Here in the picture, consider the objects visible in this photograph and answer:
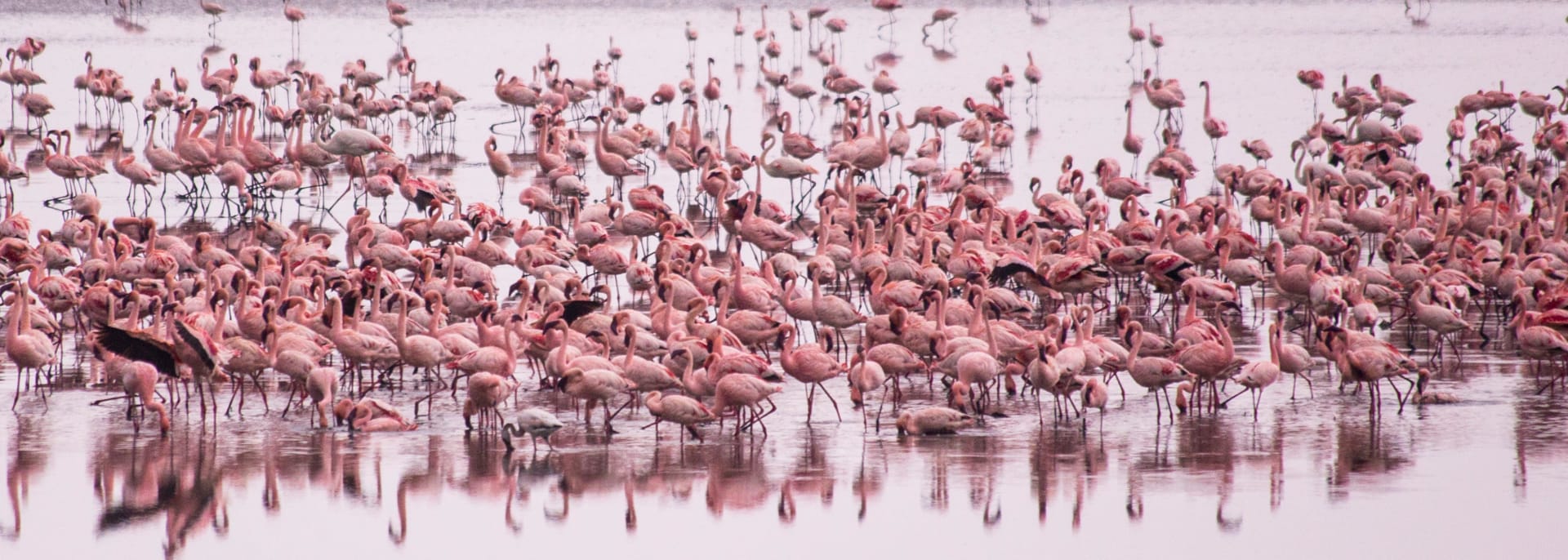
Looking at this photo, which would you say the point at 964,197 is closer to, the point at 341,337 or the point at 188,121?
the point at 341,337

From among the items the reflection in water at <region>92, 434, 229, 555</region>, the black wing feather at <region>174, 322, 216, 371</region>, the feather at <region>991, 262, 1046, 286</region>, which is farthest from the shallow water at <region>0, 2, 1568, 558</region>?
the feather at <region>991, 262, 1046, 286</region>

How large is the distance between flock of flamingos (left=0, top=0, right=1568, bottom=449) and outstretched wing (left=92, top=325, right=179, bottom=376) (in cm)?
2

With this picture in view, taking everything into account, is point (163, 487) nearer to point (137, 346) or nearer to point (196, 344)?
point (137, 346)

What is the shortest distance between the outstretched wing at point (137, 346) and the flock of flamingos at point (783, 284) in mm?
20

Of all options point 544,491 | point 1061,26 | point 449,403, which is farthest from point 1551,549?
point 1061,26

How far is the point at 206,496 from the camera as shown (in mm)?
9820

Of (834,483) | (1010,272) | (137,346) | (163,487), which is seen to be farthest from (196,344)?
(1010,272)

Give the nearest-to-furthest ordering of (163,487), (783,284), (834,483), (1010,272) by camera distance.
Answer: (163,487) < (834,483) < (1010,272) < (783,284)

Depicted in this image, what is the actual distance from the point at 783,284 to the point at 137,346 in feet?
17.9

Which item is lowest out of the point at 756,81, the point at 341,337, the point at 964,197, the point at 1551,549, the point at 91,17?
the point at 1551,549

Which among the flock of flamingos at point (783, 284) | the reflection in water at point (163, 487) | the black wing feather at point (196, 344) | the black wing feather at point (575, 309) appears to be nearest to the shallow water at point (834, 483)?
the reflection in water at point (163, 487)

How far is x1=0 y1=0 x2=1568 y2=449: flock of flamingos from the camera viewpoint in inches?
456

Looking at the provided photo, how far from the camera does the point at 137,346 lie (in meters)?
10.8

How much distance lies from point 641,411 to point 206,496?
3021mm
